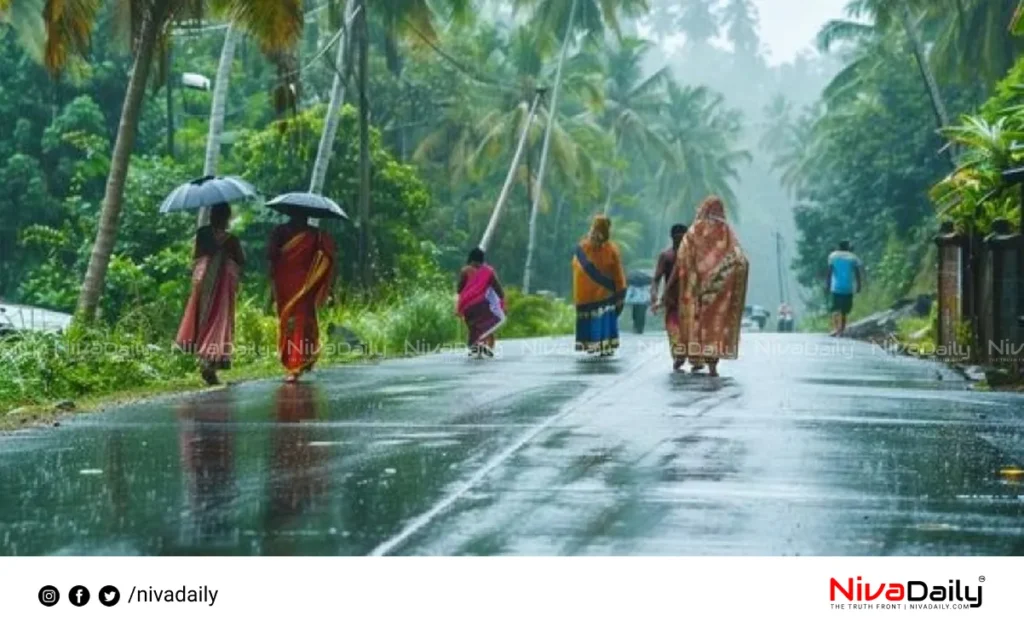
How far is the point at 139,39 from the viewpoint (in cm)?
2078

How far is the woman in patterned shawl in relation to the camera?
19.7 meters

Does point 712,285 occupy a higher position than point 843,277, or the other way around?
point 843,277

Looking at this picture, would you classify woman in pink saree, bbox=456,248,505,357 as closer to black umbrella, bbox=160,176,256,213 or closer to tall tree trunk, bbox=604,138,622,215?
black umbrella, bbox=160,176,256,213

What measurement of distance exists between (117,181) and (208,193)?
91.0 inches

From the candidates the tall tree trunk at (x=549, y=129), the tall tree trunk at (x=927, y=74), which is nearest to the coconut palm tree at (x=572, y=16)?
the tall tree trunk at (x=549, y=129)

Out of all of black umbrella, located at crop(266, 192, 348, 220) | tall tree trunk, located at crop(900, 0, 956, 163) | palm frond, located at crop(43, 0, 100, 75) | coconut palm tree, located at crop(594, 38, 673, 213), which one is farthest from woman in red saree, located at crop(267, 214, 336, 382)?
coconut palm tree, located at crop(594, 38, 673, 213)

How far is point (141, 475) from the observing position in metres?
10.1

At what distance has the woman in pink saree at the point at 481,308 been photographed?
957 inches

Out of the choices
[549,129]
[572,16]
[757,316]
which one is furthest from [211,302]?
[757,316]
